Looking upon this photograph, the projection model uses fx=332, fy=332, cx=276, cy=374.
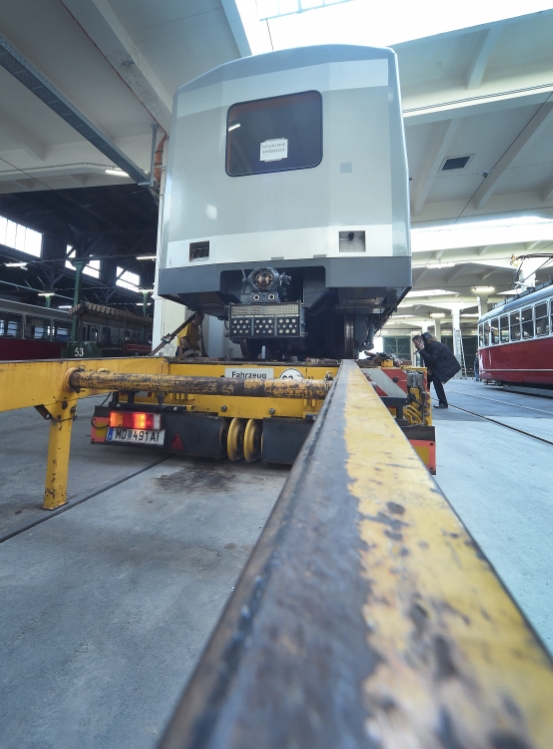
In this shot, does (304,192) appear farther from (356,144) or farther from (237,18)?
(237,18)

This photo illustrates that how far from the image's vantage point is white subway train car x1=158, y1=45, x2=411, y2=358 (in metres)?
2.96

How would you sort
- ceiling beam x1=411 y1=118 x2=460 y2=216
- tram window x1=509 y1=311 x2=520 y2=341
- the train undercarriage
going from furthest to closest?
tram window x1=509 y1=311 x2=520 y2=341 < ceiling beam x1=411 y1=118 x2=460 y2=216 < the train undercarriage

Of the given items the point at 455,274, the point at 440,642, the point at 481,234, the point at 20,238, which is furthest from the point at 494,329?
the point at 20,238

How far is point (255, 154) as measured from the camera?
340 centimetres

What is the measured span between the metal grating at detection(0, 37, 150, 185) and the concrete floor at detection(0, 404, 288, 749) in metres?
6.32

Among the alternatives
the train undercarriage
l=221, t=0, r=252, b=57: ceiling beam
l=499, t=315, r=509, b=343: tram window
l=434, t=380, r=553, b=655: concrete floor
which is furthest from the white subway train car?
l=499, t=315, r=509, b=343: tram window

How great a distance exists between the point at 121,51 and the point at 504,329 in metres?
12.1

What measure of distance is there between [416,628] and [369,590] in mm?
47

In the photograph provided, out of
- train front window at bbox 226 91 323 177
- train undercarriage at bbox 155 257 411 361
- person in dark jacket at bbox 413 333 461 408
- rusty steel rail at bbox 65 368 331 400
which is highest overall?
train front window at bbox 226 91 323 177

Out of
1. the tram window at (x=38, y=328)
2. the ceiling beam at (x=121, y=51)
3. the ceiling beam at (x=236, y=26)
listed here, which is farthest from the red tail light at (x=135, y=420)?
the tram window at (x=38, y=328)

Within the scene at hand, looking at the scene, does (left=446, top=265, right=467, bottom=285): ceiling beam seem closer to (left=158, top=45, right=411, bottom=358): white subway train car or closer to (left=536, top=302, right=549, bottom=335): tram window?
(left=536, top=302, right=549, bottom=335): tram window

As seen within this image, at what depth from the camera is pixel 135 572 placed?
144 cm

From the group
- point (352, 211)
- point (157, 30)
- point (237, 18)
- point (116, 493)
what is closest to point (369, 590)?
point (116, 493)

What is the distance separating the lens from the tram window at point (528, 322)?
9.21m
